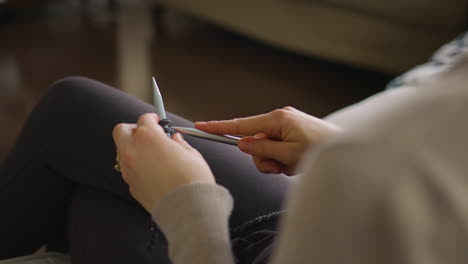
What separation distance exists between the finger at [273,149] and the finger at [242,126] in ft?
0.07

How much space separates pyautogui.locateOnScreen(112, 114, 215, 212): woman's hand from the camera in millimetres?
439

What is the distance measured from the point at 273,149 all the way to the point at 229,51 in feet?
5.14

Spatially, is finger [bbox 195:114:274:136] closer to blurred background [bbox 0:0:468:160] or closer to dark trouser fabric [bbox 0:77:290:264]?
dark trouser fabric [bbox 0:77:290:264]

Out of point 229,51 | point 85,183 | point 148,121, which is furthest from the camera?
point 229,51

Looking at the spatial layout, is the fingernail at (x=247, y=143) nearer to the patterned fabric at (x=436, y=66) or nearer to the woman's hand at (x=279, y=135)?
the woman's hand at (x=279, y=135)

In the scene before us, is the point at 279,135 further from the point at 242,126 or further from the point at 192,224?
the point at 192,224

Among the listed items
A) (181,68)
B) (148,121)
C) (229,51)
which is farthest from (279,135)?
(229,51)

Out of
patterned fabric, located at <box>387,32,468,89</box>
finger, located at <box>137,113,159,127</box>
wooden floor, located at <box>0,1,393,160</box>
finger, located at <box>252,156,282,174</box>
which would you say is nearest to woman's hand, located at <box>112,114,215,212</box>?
finger, located at <box>137,113,159,127</box>

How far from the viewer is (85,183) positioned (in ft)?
2.29

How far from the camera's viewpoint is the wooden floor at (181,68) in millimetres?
1691

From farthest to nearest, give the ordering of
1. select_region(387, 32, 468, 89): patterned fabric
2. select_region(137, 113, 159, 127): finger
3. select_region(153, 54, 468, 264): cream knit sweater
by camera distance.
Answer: select_region(387, 32, 468, 89): patterned fabric < select_region(137, 113, 159, 127): finger < select_region(153, 54, 468, 264): cream knit sweater

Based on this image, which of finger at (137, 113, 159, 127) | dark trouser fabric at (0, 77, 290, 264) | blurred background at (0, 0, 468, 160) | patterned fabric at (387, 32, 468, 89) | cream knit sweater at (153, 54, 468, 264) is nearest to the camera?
cream knit sweater at (153, 54, 468, 264)

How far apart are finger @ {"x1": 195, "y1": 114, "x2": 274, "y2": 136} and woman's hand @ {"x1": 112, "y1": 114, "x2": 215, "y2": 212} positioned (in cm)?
10

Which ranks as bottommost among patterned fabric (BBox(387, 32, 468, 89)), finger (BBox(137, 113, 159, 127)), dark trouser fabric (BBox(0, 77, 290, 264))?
dark trouser fabric (BBox(0, 77, 290, 264))
